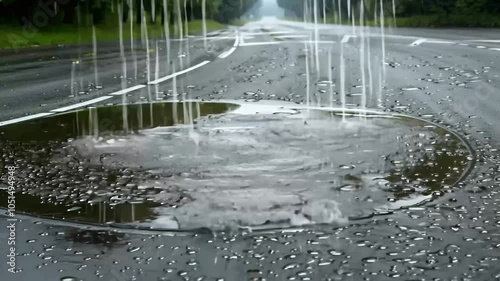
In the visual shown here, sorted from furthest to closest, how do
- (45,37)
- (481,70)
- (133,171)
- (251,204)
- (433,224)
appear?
(45,37) < (481,70) < (133,171) < (251,204) < (433,224)

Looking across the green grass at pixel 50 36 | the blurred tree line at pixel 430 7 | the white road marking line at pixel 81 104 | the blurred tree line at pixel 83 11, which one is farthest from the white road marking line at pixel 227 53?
the blurred tree line at pixel 430 7

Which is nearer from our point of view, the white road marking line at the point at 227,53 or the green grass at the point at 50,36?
the white road marking line at the point at 227,53

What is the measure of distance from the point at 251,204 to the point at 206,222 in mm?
489

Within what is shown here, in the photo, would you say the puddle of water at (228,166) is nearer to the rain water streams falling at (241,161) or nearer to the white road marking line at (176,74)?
the rain water streams falling at (241,161)

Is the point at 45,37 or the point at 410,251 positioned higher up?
the point at 45,37

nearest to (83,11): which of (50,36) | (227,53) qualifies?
(50,36)

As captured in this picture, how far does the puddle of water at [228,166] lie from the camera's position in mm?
4945

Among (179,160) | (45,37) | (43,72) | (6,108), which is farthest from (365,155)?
(45,37)

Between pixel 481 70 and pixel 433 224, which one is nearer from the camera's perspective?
pixel 433 224

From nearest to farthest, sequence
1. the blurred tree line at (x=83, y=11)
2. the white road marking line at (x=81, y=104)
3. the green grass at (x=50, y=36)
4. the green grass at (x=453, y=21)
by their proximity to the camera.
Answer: the white road marking line at (x=81, y=104) < the green grass at (x=50, y=36) < the blurred tree line at (x=83, y=11) < the green grass at (x=453, y=21)

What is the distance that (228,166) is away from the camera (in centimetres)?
617

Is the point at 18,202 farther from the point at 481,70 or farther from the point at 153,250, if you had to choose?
the point at 481,70

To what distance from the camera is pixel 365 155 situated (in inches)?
258

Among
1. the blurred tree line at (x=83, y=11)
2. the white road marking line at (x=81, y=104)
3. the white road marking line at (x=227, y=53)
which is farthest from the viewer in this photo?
the blurred tree line at (x=83, y=11)
